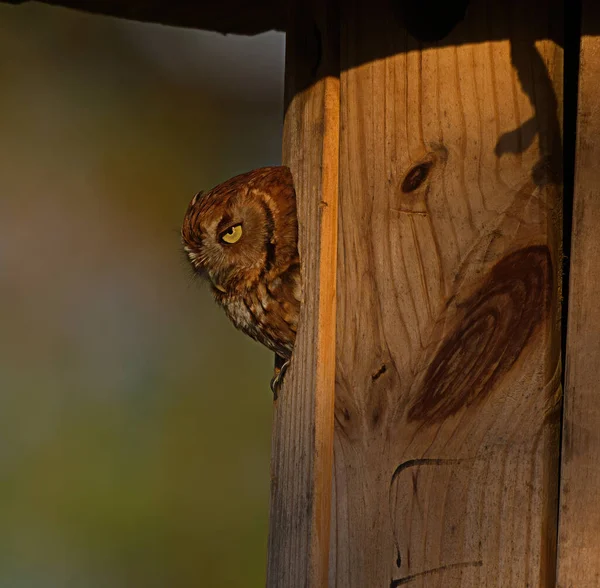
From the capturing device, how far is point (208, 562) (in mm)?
4055

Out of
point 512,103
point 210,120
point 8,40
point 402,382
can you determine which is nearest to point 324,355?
point 402,382

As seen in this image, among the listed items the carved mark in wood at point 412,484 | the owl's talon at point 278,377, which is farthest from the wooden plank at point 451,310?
the owl's talon at point 278,377

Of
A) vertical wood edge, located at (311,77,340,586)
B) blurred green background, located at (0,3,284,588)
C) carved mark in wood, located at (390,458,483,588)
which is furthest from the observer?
blurred green background, located at (0,3,284,588)

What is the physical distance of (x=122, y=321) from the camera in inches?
161

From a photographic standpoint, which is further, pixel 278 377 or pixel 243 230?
pixel 243 230

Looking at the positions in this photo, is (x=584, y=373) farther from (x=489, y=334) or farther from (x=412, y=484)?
(x=412, y=484)

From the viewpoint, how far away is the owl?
157 centimetres

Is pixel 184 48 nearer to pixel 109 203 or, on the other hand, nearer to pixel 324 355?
pixel 109 203

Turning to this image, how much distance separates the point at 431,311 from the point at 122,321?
2972mm

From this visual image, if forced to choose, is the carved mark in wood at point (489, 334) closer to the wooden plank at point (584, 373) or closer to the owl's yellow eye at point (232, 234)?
the wooden plank at point (584, 373)

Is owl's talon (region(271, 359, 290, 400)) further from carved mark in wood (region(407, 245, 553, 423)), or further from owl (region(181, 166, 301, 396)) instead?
carved mark in wood (region(407, 245, 553, 423))

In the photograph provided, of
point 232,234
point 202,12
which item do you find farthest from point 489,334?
point 202,12

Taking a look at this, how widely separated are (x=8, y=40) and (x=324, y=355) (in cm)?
354

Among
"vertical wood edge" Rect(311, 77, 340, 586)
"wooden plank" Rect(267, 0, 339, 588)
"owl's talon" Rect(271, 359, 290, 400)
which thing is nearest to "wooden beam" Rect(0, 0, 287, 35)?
"wooden plank" Rect(267, 0, 339, 588)
